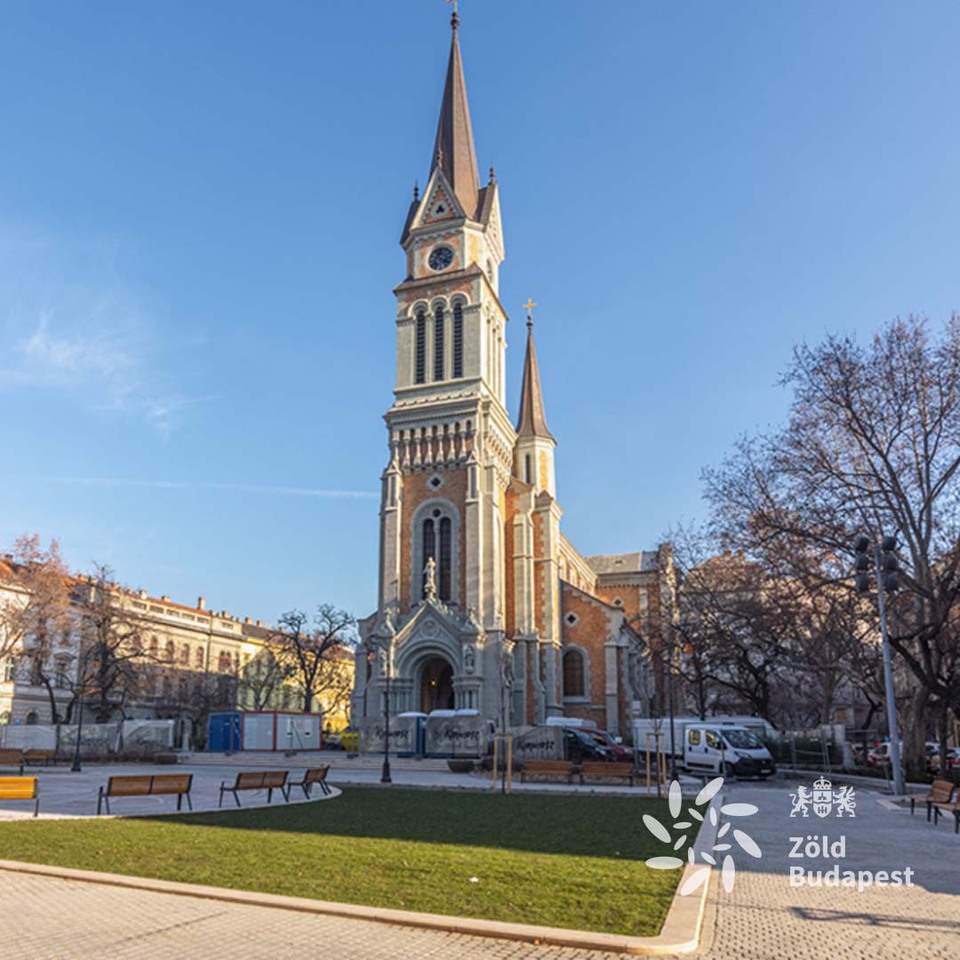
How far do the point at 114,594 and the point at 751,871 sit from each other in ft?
178

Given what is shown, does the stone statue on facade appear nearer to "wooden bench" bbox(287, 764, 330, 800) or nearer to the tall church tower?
the tall church tower

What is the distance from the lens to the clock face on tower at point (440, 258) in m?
53.0

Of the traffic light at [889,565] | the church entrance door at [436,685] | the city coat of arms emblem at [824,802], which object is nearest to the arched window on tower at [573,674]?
the church entrance door at [436,685]

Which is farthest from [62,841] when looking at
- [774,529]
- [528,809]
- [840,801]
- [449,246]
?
[449,246]

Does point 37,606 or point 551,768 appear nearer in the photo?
point 551,768

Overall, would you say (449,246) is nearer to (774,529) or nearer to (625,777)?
(774,529)

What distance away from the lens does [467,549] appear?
4597 cm

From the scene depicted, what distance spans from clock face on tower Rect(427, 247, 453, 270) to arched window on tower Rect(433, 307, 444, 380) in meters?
3.29

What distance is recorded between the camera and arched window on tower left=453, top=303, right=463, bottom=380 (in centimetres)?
5012

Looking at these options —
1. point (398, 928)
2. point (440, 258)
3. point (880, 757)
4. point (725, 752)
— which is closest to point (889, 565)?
point (725, 752)

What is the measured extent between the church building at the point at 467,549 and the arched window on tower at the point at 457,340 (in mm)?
84

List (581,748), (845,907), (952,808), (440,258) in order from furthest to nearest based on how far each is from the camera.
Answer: (440,258)
(581,748)
(952,808)
(845,907)

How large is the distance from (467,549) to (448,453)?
19.3 feet

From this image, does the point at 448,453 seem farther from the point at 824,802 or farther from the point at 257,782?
the point at 824,802
